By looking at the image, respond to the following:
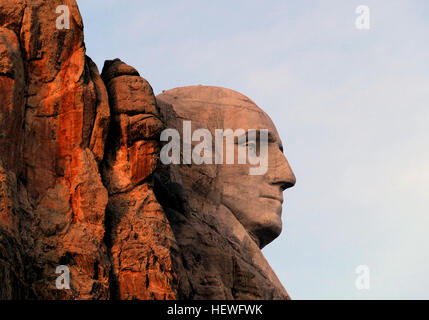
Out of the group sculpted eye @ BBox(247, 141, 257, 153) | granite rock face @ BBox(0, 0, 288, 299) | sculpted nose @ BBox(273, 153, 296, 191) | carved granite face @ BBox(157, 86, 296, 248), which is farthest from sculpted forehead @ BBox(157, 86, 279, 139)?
granite rock face @ BBox(0, 0, 288, 299)

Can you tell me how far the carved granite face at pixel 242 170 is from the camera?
28000 millimetres

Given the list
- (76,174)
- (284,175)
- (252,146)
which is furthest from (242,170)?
(76,174)

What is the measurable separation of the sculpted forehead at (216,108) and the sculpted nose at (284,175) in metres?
0.70

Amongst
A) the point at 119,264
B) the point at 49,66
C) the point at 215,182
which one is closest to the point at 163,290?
the point at 119,264

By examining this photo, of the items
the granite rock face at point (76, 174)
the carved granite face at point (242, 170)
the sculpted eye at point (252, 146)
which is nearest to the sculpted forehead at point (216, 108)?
the carved granite face at point (242, 170)

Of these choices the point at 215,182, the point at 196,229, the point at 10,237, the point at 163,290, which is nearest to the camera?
the point at 10,237

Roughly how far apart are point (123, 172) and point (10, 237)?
355 cm

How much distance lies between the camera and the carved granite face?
28000 millimetres

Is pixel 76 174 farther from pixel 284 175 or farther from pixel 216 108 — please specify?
pixel 284 175

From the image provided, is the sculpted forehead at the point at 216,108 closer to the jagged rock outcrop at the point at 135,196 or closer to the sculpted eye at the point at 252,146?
the sculpted eye at the point at 252,146

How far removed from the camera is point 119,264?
2173cm

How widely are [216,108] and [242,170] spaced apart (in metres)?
1.69

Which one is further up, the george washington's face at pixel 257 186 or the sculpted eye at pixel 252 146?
the sculpted eye at pixel 252 146
